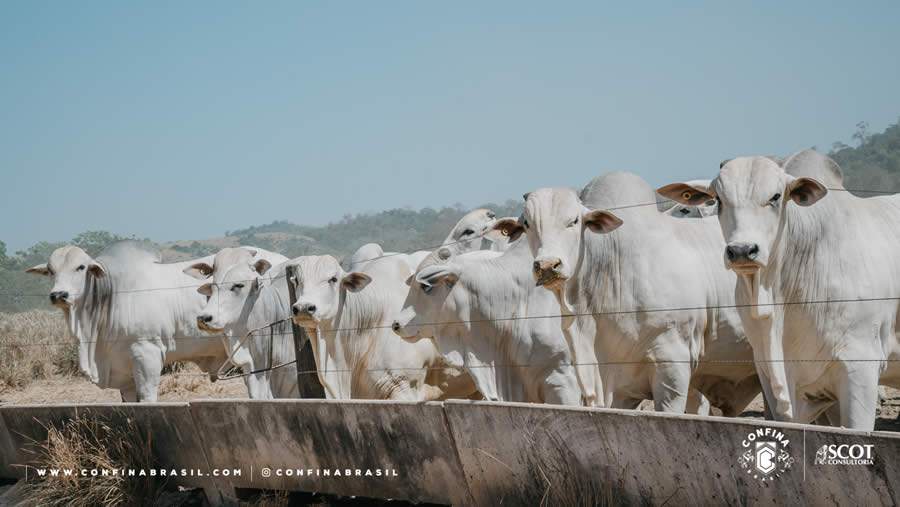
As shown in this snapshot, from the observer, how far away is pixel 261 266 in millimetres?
11234

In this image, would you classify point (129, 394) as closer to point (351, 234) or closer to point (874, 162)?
point (874, 162)

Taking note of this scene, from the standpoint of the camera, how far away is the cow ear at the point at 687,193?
6.26m

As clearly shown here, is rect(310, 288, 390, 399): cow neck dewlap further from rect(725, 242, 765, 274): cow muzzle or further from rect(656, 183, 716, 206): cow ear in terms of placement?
rect(725, 242, 765, 274): cow muzzle

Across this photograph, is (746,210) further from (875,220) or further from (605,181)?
(605,181)

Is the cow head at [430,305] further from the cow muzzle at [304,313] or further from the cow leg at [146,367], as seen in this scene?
the cow leg at [146,367]

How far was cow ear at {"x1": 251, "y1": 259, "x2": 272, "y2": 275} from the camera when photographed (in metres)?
11.1

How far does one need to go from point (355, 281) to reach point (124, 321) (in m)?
3.82

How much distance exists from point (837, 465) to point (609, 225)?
2.87m

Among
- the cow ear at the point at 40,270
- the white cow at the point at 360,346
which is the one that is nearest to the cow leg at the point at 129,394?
the cow ear at the point at 40,270

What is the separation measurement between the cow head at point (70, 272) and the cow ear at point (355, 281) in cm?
385

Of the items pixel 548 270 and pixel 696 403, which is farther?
pixel 696 403

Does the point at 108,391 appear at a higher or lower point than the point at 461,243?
lower

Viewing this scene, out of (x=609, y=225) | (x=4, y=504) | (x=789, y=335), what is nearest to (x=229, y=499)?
(x=4, y=504)

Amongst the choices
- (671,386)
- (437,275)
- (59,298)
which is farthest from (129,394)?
(671,386)
